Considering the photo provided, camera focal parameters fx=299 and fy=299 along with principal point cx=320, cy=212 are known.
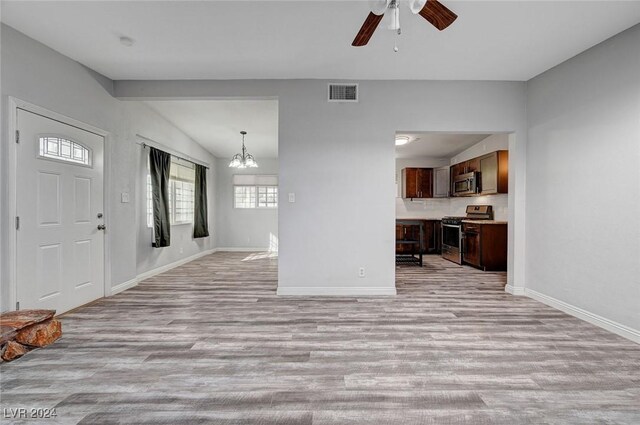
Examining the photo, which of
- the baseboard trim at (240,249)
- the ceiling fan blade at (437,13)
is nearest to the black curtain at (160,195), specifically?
the baseboard trim at (240,249)

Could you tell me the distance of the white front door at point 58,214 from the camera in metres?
2.75

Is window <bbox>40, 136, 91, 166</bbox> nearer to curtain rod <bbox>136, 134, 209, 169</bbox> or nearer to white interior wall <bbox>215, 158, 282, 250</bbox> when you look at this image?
curtain rod <bbox>136, 134, 209, 169</bbox>

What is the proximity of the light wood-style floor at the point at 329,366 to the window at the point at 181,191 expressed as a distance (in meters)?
2.71

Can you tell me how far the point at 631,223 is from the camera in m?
2.62

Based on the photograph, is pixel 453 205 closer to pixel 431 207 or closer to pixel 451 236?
pixel 431 207

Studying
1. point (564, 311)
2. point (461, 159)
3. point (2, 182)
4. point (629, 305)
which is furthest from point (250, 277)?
point (461, 159)

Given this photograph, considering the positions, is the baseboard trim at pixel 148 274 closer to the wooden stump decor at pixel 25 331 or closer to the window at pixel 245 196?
the wooden stump decor at pixel 25 331

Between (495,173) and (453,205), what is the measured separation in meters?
2.41

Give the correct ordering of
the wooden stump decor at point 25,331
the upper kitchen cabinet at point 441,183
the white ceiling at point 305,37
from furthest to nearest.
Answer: the upper kitchen cabinet at point 441,183 → the white ceiling at point 305,37 → the wooden stump decor at point 25,331

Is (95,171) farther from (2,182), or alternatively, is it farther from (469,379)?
(469,379)

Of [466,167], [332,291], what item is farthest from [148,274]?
[466,167]

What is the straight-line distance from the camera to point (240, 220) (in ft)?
27.2

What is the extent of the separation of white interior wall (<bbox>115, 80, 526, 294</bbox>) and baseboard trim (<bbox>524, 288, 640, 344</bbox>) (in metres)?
1.77

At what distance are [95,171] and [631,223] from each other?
18.1 ft
